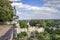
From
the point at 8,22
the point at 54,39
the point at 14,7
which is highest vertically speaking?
the point at 14,7

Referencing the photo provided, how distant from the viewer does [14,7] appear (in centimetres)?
1029

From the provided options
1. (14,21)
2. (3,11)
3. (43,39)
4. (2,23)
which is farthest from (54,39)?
(3,11)

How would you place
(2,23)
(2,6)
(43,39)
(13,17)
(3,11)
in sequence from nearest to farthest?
(3,11) < (2,6) < (2,23) < (13,17) < (43,39)

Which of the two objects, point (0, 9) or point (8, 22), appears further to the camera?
point (8, 22)

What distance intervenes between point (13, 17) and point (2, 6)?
1.46 meters

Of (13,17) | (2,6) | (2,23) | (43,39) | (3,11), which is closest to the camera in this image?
(3,11)

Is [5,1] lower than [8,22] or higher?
higher

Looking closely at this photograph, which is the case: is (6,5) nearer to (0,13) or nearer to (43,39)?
(0,13)

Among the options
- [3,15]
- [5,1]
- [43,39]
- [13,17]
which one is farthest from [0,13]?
[43,39]

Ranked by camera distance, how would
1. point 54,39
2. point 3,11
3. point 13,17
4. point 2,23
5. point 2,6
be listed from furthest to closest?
point 54,39 → point 13,17 → point 2,23 → point 2,6 → point 3,11

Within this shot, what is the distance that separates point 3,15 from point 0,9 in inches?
12.7

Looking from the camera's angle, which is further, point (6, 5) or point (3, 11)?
point (6, 5)

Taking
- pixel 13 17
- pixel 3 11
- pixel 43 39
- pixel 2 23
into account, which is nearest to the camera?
pixel 3 11

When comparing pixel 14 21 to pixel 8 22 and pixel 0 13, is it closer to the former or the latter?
pixel 8 22
